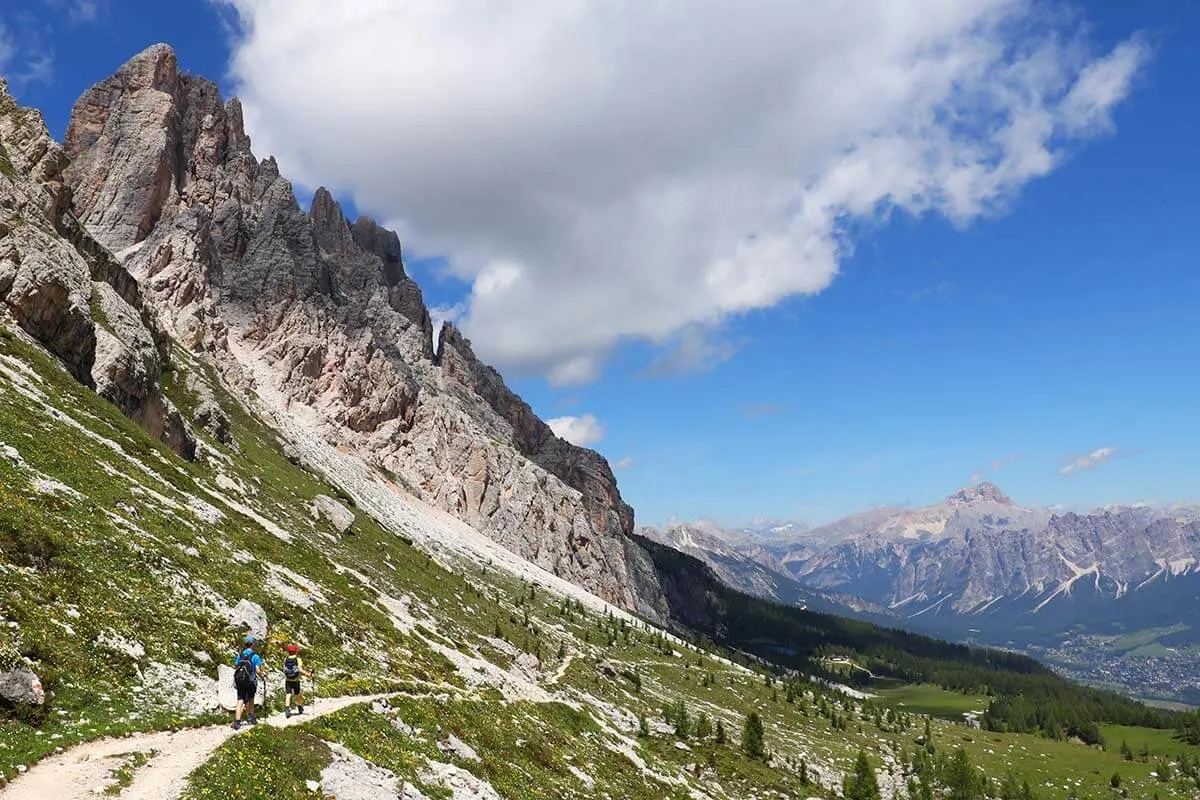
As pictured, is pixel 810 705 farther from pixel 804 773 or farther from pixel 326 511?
pixel 326 511

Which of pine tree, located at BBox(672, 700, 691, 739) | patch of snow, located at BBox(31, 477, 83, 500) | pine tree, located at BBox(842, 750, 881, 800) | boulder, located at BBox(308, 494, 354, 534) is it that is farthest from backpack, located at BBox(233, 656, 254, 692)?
pine tree, located at BBox(842, 750, 881, 800)

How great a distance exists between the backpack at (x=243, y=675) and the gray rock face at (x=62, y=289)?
4956 centimetres

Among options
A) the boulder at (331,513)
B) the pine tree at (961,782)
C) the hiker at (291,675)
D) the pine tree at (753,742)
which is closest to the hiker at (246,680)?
the hiker at (291,675)

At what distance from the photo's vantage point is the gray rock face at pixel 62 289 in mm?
56750

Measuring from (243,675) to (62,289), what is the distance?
53137 mm

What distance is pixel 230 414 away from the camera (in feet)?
389

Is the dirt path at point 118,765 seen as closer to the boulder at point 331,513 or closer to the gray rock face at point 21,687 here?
the gray rock face at point 21,687

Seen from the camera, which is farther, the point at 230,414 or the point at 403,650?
the point at 230,414

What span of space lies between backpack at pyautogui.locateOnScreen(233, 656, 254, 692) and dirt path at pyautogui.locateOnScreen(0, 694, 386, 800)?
1598 mm

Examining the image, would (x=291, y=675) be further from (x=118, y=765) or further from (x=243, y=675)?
(x=118, y=765)

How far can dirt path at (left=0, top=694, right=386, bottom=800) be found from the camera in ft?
53.0

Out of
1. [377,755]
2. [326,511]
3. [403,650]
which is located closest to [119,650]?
[377,755]

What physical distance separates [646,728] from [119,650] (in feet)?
184

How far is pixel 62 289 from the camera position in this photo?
193 ft
